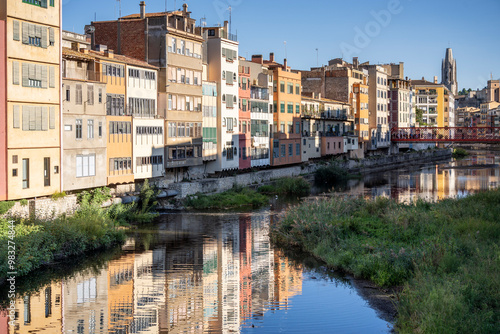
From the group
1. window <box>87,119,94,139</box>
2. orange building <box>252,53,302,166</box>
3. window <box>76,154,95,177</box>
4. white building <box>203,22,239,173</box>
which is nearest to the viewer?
window <box>76,154,95,177</box>

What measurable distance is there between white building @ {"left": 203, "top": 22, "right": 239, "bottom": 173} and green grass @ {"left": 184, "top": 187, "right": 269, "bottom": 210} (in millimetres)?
5742

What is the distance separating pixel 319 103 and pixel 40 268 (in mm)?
55223

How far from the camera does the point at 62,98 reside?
36.0 meters

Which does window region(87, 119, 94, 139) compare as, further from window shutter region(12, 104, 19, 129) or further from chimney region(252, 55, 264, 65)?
chimney region(252, 55, 264, 65)

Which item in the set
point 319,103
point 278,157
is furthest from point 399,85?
point 278,157

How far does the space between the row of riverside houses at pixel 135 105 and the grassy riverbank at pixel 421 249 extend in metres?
12.6

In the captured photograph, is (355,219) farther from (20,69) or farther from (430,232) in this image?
(20,69)

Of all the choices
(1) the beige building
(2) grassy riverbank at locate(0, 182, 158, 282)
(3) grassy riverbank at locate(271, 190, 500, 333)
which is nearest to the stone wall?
(2) grassy riverbank at locate(0, 182, 158, 282)

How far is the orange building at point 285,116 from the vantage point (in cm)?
6538

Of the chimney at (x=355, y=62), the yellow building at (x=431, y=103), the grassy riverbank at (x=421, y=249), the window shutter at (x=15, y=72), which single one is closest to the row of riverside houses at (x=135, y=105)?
the window shutter at (x=15, y=72)

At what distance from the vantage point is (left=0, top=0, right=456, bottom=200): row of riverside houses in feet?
109

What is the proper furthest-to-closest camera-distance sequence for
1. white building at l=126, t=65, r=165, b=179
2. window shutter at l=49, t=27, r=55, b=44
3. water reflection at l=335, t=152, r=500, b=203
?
water reflection at l=335, t=152, r=500, b=203
white building at l=126, t=65, r=165, b=179
window shutter at l=49, t=27, r=55, b=44

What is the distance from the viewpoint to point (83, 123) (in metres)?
37.7

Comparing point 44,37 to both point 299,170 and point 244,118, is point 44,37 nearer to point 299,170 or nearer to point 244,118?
point 244,118
